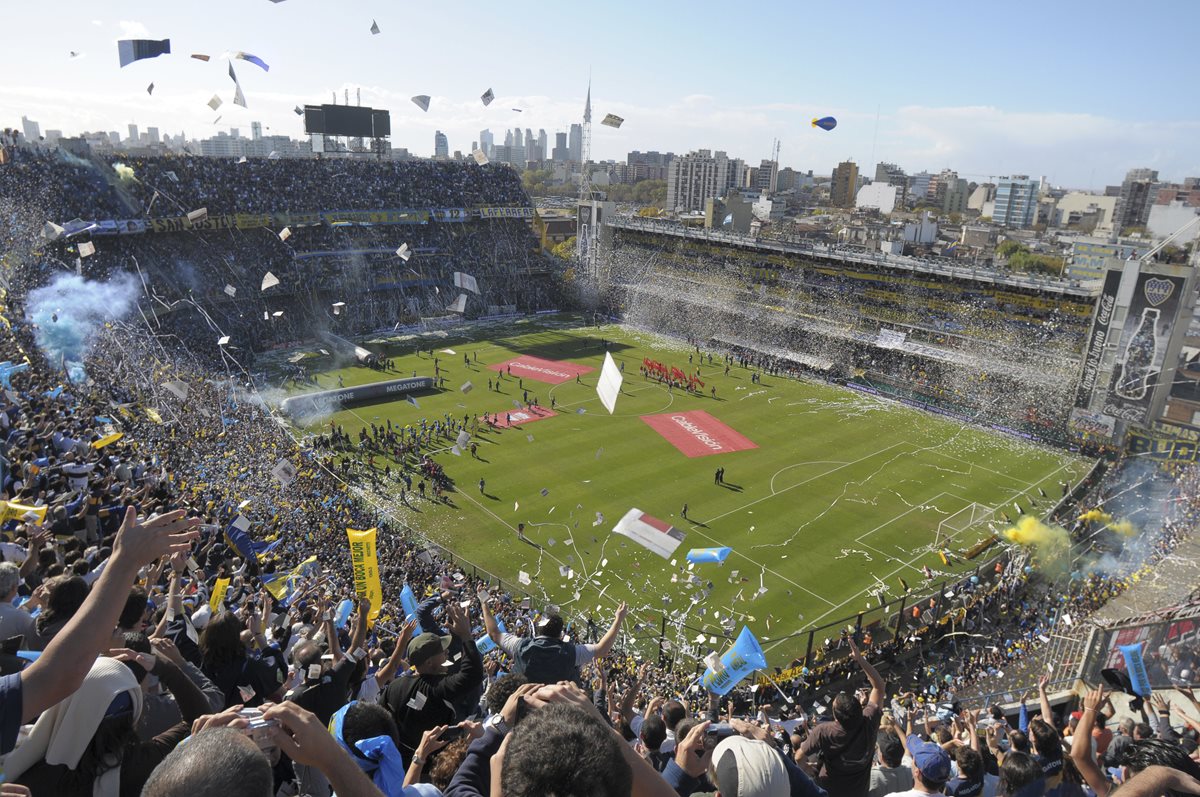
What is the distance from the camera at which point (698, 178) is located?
139000 mm

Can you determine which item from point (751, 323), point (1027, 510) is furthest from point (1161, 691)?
point (751, 323)

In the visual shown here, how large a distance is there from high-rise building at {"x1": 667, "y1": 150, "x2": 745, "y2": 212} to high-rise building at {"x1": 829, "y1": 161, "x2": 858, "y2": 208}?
22.9 meters

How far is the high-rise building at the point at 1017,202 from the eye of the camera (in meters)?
145

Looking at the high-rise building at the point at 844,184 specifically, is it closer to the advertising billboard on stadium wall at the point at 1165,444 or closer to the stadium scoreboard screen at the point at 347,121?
the stadium scoreboard screen at the point at 347,121

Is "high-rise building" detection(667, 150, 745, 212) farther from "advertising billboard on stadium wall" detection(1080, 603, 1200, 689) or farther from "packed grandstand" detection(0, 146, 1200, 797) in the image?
"advertising billboard on stadium wall" detection(1080, 603, 1200, 689)

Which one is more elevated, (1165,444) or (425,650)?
(425,650)

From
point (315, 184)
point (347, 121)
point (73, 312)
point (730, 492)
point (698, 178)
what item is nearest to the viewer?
point (730, 492)

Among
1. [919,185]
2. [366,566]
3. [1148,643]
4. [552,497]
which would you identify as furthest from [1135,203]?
[366,566]

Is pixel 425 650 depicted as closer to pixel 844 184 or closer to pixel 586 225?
pixel 586 225

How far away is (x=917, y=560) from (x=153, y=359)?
92.7 feet

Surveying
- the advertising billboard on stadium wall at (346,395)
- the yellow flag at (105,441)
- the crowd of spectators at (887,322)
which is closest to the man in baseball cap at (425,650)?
the yellow flag at (105,441)

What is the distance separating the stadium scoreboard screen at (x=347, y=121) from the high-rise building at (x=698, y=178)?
81.4m

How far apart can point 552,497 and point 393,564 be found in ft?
26.4

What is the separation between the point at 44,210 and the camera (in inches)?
1580
